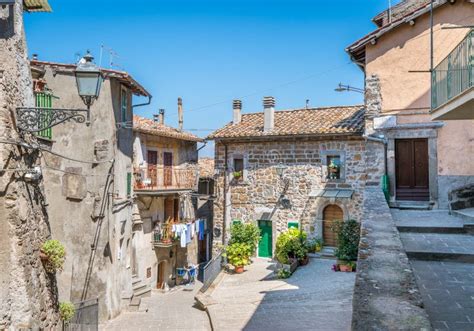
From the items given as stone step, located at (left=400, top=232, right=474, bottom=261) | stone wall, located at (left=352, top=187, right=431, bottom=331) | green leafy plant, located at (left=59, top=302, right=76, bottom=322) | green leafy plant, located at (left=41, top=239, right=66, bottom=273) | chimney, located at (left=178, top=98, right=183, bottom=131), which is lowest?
green leafy plant, located at (left=59, top=302, right=76, bottom=322)

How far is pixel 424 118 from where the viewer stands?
14.2m

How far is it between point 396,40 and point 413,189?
506cm

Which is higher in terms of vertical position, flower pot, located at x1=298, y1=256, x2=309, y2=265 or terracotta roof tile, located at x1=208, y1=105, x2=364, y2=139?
terracotta roof tile, located at x1=208, y1=105, x2=364, y2=139

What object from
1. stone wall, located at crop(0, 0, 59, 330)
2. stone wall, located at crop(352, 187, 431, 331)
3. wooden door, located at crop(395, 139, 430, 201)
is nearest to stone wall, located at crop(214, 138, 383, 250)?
wooden door, located at crop(395, 139, 430, 201)

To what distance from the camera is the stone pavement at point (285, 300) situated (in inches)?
398

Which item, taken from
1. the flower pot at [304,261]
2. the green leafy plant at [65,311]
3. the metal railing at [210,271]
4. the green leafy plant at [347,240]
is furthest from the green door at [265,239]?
the green leafy plant at [65,311]

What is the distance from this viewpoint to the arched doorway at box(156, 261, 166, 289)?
2400cm

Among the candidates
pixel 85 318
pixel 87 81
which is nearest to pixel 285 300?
pixel 85 318

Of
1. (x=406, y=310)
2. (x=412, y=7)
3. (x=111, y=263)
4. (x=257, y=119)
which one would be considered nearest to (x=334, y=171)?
(x=257, y=119)

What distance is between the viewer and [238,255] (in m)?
17.5

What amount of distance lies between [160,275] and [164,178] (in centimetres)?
560

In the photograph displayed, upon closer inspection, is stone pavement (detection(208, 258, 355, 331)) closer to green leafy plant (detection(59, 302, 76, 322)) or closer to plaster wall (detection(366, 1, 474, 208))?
green leafy plant (detection(59, 302, 76, 322))

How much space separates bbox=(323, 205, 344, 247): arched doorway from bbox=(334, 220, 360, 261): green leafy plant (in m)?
1.10

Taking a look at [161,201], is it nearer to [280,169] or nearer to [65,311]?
[280,169]
